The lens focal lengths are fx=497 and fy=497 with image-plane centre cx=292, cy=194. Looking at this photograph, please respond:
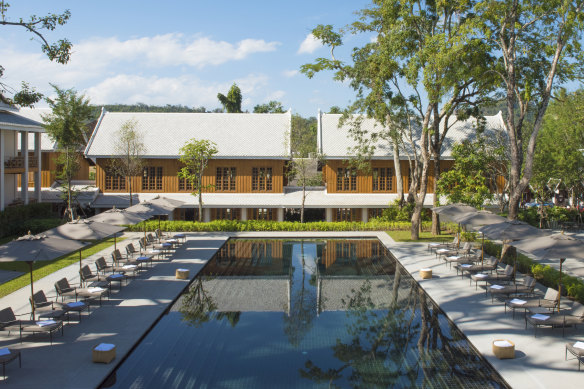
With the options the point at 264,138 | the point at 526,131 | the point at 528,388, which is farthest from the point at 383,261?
the point at 526,131

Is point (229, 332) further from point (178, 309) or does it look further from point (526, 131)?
point (526, 131)

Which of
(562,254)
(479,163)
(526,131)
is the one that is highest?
(526,131)

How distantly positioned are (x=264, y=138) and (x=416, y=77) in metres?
13.9

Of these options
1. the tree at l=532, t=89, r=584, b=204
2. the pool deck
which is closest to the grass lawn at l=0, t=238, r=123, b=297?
the pool deck

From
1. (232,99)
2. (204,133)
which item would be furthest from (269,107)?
(204,133)

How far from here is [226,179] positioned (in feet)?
115

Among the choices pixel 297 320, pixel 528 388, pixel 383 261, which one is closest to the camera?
pixel 528 388

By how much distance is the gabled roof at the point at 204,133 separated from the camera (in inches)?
1371

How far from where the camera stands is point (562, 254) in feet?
45.3

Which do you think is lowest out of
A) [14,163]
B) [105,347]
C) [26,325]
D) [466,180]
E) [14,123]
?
[105,347]

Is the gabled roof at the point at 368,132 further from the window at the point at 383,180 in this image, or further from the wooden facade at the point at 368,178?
the window at the point at 383,180

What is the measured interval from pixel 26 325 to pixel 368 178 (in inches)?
1024

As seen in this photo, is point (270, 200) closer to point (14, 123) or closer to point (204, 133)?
point (204, 133)

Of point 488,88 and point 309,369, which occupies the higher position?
point 488,88
